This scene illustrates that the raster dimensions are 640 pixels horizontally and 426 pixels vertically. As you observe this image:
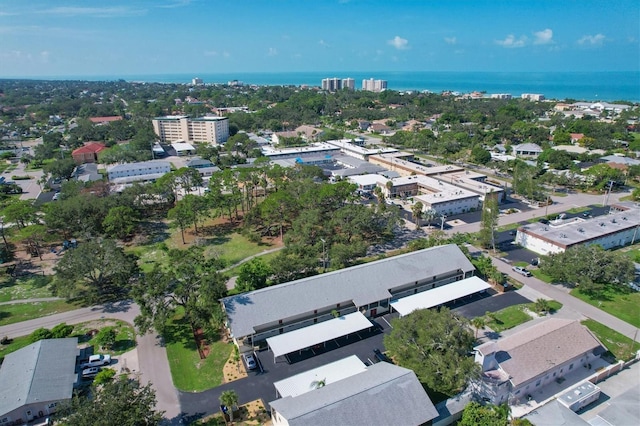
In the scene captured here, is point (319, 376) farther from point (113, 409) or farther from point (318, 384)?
point (113, 409)

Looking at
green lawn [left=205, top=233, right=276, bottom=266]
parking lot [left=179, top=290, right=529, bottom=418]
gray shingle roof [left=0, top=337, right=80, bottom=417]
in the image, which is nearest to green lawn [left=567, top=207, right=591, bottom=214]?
parking lot [left=179, top=290, right=529, bottom=418]

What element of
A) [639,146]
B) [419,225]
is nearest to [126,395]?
[419,225]

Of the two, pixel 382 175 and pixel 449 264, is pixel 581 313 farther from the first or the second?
pixel 382 175

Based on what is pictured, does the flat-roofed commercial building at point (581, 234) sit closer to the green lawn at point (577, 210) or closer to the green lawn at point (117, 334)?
the green lawn at point (577, 210)

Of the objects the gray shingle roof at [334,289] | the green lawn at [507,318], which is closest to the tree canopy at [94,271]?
the gray shingle roof at [334,289]

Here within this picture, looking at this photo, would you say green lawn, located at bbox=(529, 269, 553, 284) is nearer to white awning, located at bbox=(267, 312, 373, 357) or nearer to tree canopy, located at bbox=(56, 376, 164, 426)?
white awning, located at bbox=(267, 312, 373, 357)
